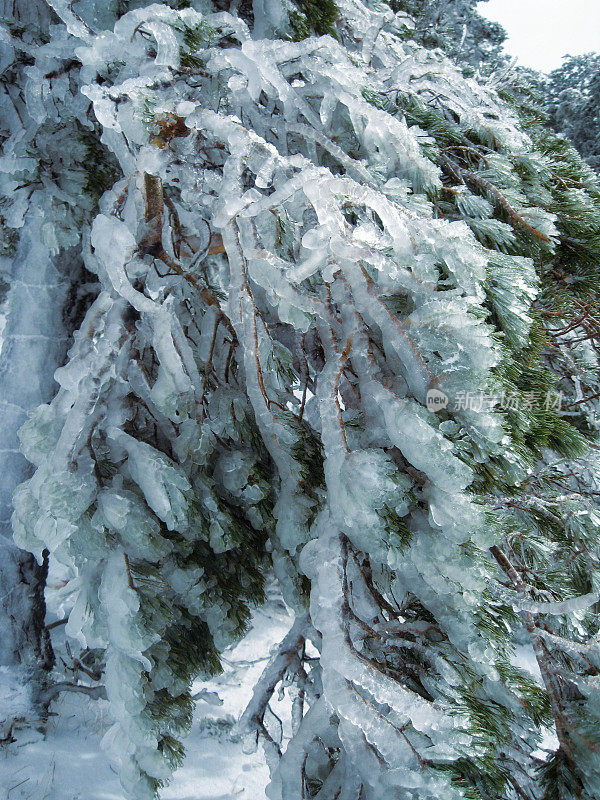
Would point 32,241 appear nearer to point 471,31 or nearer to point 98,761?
point 98,761

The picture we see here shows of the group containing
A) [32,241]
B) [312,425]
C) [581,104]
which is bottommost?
[32,241]

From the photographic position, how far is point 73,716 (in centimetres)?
254

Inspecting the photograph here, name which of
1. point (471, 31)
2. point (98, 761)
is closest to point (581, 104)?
point (471, 31)

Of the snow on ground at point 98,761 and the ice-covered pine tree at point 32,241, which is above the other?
the ice-covered pine tree at point 32,241

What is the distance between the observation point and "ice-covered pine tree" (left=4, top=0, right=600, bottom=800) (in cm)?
108

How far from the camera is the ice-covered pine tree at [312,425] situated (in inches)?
42.4

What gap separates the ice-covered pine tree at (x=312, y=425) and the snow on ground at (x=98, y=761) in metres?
1.05

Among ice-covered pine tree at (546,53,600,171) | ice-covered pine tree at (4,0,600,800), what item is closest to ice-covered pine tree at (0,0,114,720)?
ice-covered pine tree at (4,0,600,800)

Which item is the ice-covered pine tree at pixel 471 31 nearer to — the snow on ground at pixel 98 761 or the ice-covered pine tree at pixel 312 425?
the ice-covered pine tree at pixel 312 425

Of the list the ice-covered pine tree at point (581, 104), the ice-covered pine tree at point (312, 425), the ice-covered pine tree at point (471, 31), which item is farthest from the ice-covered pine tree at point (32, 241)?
the ice-covered pine tree at point (581, 104)

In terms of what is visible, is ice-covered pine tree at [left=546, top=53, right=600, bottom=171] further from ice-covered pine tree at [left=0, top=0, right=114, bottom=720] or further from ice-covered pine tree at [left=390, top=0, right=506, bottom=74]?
ice-covered pine tree at [left=0, top=0, right=114, bottom=720]

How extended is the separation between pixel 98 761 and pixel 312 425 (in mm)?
2097

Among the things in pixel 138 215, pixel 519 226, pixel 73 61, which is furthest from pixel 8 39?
pixel 519 226

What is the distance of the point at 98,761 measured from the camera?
2332 mm
